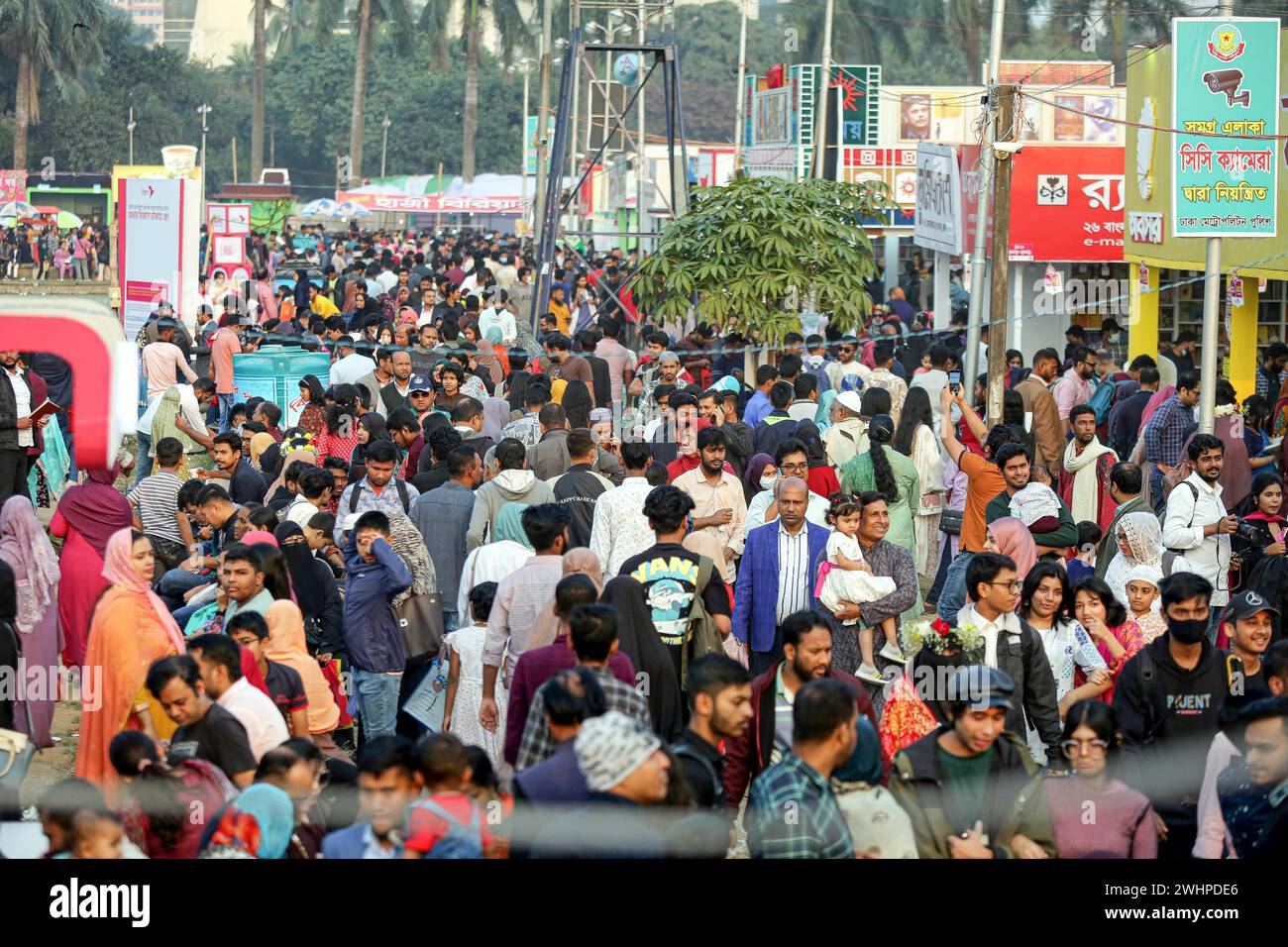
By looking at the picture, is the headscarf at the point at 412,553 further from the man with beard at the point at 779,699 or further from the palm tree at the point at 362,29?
the palm tree at the point at 362,29

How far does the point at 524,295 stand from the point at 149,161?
4642 cm

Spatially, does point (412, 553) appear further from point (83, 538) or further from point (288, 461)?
point (288, 461)

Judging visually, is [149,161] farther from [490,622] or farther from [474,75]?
[490,622]

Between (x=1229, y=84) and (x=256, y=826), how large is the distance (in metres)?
8.52

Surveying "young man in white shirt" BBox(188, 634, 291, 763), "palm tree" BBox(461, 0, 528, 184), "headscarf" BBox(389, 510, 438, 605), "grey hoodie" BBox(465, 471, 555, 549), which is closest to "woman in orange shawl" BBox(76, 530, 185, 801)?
"young man in white shirt" BBox(188, 634, 291, 763)

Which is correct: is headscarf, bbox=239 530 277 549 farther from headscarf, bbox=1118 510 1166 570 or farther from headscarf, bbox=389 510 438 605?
headscarf, bbox=1118 510 1166 570

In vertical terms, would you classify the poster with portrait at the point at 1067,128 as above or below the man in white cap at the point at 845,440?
above

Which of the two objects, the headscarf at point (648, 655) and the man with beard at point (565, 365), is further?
the man with beard at point (565, 365)

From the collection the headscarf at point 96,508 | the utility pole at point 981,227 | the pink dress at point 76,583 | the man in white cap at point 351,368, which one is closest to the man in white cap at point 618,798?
the headscarf at point 96,508

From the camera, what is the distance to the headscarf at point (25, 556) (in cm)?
885

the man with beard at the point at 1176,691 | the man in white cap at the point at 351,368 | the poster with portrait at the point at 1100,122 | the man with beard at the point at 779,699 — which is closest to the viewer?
the man with beard at the point at 779,699

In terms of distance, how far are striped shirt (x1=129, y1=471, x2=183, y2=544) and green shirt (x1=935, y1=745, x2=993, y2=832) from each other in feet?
18.2

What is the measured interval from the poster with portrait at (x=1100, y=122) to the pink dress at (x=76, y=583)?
112 ft

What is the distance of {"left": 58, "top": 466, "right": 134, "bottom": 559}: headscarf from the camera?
9.12 metres
